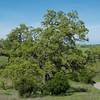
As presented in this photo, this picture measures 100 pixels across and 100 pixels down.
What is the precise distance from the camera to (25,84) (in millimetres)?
28422

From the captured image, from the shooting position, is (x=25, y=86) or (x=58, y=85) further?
(x=25, y=86)

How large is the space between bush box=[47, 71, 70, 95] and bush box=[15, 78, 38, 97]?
159cm

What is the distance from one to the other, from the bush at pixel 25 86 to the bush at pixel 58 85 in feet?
5.23

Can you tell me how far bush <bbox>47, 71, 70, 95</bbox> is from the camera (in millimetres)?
28250

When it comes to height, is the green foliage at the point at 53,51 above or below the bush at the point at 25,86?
above

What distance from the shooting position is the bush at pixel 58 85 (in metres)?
28.2

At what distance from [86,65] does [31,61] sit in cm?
611

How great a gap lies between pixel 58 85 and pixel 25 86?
306 centimetres

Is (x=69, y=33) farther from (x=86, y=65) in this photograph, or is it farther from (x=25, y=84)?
(x=25, y=84)

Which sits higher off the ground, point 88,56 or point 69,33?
point 69,33

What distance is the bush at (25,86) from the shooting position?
Answer: 93.2 feet

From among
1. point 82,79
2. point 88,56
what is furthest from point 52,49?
point 82,79

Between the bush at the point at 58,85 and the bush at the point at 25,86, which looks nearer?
the bush at the point at 58,85

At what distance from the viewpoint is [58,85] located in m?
28.3
